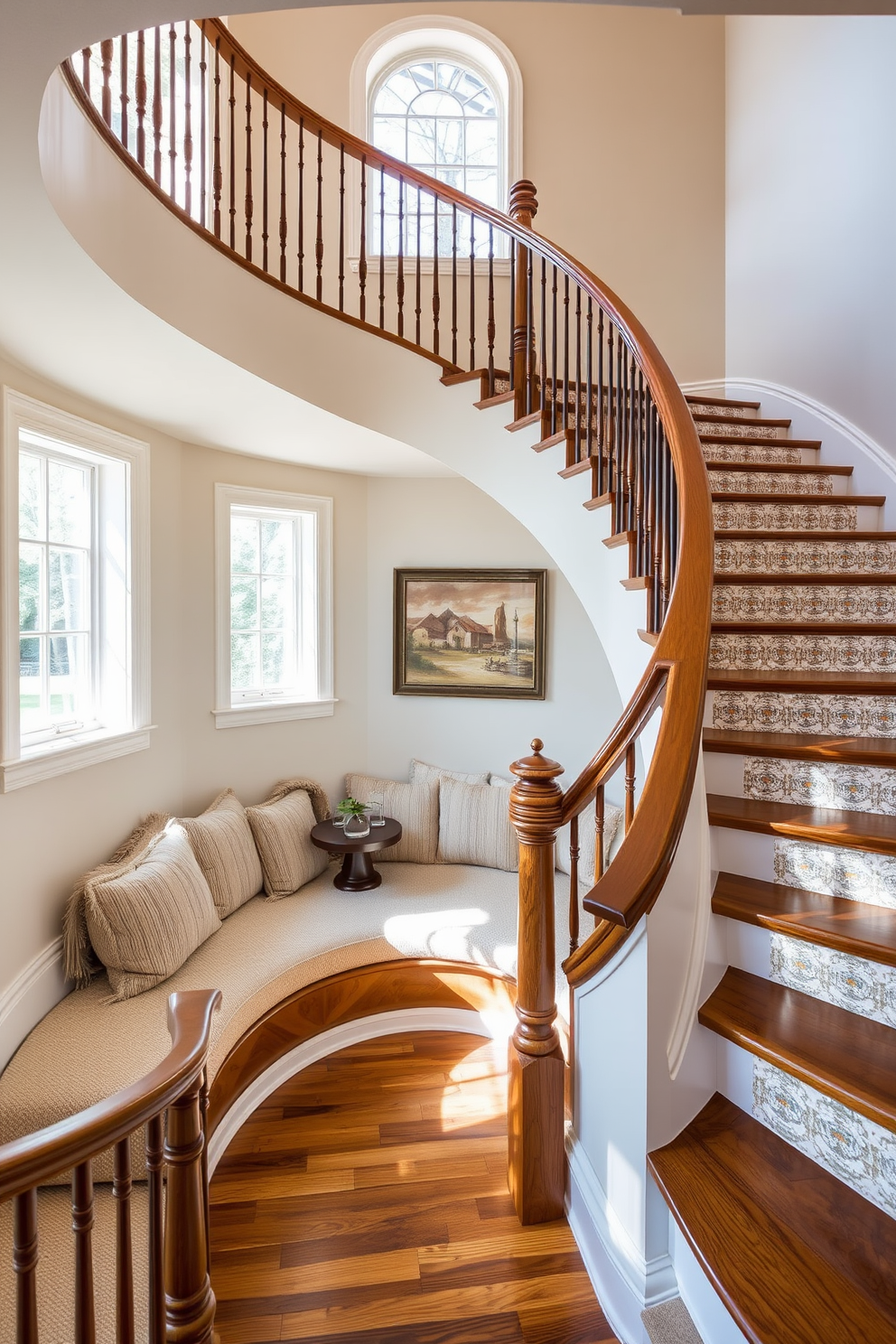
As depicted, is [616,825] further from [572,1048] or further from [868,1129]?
[868,1129]

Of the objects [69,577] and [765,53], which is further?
[765,53]

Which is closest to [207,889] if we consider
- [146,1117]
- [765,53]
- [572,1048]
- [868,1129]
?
[572,1048]

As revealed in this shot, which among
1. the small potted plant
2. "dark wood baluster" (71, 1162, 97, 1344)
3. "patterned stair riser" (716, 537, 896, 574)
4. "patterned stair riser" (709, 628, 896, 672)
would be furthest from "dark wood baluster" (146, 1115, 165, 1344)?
the small potted plant

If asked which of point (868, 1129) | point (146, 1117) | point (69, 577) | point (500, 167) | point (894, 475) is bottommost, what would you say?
point (868, 1129)

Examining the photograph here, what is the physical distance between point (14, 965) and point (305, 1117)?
3.85 ft

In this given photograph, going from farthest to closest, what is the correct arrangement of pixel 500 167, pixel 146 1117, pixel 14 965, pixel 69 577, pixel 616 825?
1. pixel 500 167
2. pixel 616 825
3. pixel 69 577
4. pixel 14 965
5. pixel 146 1117

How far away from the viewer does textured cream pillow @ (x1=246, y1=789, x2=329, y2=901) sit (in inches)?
142

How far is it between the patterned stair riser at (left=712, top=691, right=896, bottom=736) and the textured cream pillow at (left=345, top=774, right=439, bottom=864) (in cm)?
225

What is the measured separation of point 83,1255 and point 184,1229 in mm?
247

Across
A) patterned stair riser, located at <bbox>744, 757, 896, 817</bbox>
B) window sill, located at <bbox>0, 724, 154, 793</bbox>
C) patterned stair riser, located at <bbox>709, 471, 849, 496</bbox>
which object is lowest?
window sill, located at <bbox>0, 724, 154, 793</bbox>

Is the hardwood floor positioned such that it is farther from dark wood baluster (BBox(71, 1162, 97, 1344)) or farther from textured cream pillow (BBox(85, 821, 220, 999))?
dark wood baluster (BBox(71, 1162, 97, 1344))

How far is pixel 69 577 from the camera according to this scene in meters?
3.08

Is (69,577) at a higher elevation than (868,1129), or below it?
higher

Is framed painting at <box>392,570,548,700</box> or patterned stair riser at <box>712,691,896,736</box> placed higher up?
framed painting at <box>392,570,548,700</box>
